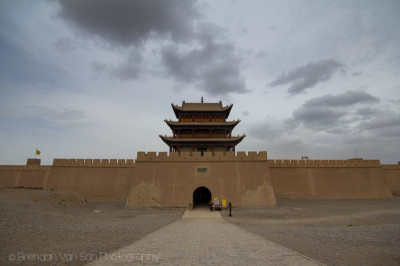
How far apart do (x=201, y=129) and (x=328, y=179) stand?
13.3 m

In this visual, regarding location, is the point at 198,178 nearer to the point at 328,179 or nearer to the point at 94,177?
the point at 94,177

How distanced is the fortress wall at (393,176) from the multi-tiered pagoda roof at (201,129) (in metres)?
16.2

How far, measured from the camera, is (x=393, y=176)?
21.9 metres

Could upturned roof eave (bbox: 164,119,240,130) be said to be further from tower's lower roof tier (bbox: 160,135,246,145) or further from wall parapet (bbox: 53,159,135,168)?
wall parapet (bbox: 53,159,135,168)

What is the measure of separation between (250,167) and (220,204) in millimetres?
3818

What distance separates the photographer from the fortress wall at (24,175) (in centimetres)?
2290

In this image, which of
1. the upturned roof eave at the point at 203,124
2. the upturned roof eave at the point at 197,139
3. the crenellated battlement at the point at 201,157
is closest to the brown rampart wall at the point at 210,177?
the crenellated battlement at the point at 201,157

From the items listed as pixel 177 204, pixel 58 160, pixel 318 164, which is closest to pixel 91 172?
pixel 58 160

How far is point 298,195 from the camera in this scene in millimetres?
19000

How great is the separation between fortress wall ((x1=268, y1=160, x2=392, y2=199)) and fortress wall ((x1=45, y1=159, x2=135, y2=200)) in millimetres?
14559

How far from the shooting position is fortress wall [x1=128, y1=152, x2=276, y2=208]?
15.2 meters

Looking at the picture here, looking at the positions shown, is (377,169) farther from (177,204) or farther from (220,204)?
(177,204)

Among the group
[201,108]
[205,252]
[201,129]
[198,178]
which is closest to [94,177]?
[198,178]

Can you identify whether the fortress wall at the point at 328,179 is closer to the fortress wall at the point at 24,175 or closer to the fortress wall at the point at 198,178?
the fortress wall at the point at 198,178
